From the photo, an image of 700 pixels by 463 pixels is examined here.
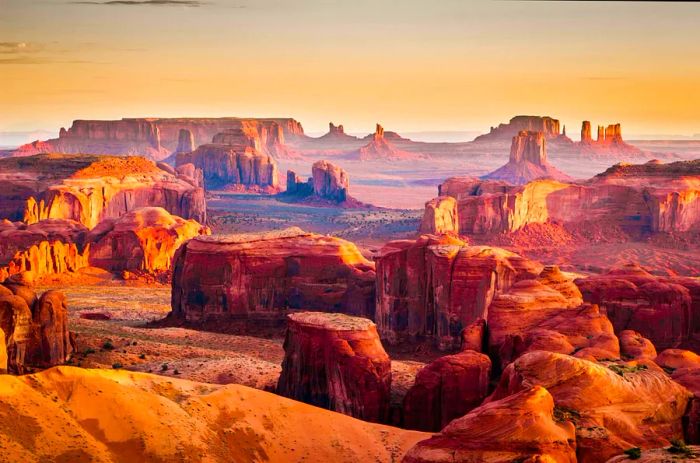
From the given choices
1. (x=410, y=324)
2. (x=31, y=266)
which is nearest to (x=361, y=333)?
(x=410, y=324)

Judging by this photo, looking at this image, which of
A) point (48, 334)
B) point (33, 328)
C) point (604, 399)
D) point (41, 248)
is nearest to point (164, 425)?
point (604, 399)

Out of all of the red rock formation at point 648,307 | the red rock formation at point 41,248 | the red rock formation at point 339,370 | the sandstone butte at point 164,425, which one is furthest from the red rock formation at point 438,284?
the red rock formation at point 41,248

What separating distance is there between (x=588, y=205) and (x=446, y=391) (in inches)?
3543

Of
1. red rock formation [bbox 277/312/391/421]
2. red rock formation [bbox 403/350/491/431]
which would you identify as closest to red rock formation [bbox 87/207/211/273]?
red rock formation [bbox 277/312/391/421]

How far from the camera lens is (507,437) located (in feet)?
120

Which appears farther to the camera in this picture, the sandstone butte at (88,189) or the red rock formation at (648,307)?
the sandstone butte at (88,189)

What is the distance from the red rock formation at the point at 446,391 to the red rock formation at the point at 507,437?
13.3 meters

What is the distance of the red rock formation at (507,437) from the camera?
36281 mm

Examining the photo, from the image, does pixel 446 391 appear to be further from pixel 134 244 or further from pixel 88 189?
pixel 88 189

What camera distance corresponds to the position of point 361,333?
5572cm

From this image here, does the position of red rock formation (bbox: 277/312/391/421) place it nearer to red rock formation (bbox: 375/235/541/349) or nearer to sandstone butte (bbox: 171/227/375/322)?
red rock formation (bbox: 375/235/541/349)

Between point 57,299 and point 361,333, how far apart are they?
53.2 ft

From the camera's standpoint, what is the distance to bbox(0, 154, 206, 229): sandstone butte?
427ft

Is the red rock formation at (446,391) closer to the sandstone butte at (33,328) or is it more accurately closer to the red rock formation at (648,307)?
the red rock formation at (648,307)
